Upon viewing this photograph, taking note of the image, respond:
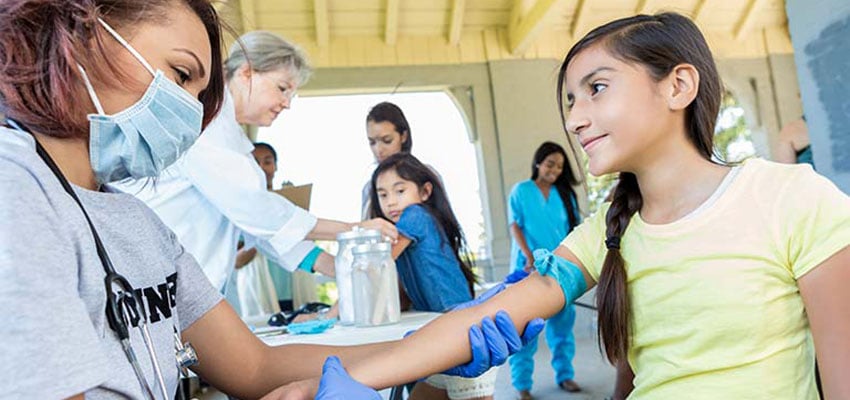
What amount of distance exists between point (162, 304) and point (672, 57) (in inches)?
34.4

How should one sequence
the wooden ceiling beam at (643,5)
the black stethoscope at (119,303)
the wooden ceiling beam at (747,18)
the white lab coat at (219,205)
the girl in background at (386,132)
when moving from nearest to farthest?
the black stethoscope at (119,303)
the white lab coat at (219,205)
the girl in background at (386,132)
the wooden ceiling beam at (643,5)
the wooden ceiling beam at (747,18)

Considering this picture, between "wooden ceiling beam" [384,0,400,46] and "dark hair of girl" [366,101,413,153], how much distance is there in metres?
2.83

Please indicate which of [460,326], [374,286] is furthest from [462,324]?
[374,286]

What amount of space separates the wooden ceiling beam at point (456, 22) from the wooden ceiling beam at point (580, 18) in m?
1.10

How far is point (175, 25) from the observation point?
32.5 inches

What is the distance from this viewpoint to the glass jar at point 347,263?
4.97 ft

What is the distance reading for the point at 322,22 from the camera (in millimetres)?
5230

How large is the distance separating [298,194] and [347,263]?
3.51 feet

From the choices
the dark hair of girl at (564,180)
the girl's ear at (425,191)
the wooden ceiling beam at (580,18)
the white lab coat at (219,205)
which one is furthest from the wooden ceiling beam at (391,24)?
the white lab coat at (219,205)

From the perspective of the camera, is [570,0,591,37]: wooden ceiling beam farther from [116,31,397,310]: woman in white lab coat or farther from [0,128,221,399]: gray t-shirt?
[0,128,221,399]: gray t-shirt

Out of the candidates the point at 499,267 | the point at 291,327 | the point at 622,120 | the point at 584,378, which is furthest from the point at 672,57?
the point at 499,267

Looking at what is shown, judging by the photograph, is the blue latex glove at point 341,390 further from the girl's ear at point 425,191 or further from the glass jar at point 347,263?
the girl's ear at point 425,191

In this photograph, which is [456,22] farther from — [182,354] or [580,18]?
[182,354]

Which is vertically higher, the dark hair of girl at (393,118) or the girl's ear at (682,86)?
the dark hair of girl at (393,118)
